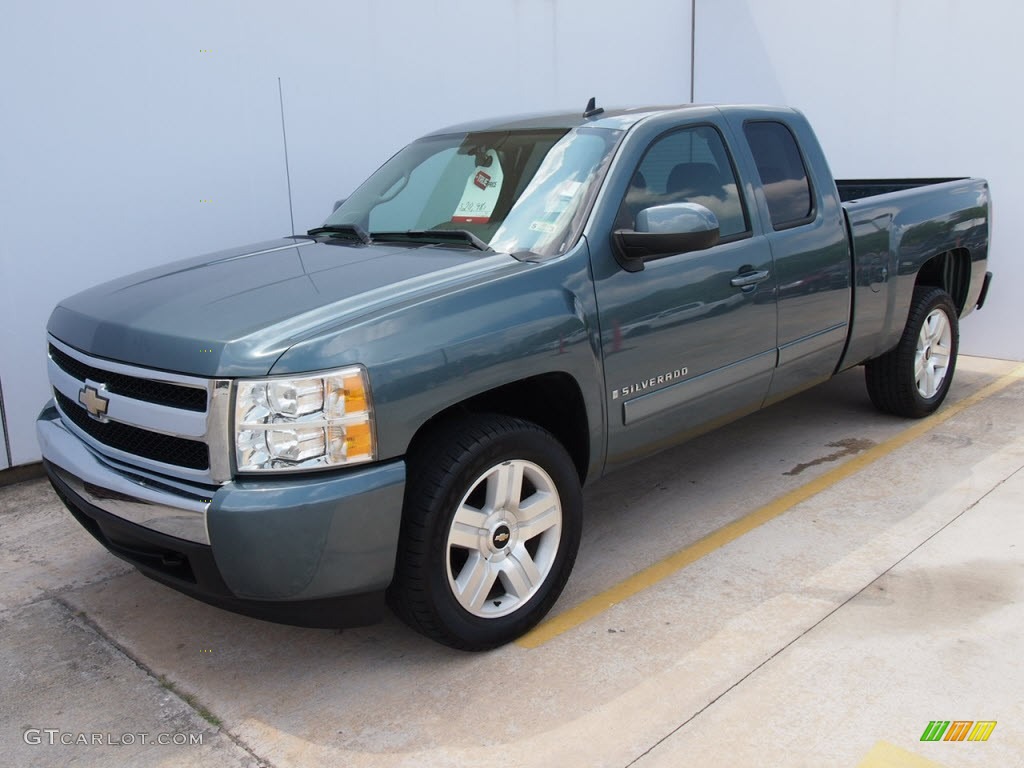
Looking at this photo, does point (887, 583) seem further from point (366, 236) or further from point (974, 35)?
point (974, 35)

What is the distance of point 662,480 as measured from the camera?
193 inches

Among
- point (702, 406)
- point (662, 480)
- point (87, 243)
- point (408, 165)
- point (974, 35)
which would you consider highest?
point (974, 35)

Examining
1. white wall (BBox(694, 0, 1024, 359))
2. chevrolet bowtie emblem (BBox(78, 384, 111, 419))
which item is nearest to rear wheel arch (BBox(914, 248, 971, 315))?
white wall (BBox(694, 0, 1024, 359))

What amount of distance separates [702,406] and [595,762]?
1.73 meters

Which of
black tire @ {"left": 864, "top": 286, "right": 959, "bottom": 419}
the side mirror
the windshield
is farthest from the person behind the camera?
black tire @ {"left": 864, "top": 286, "right": 959, "bottom": 419}

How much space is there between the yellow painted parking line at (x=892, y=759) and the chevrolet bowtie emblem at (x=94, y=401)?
256 cm

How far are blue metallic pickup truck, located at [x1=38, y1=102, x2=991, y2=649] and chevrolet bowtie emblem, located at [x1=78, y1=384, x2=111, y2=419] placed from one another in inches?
0.4

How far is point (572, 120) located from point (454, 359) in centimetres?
159

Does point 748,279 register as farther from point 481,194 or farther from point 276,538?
point 276,538

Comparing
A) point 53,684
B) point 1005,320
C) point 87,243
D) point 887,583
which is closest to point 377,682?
point 53,684

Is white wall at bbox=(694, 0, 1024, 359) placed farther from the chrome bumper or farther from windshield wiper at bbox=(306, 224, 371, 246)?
the chrome bumper

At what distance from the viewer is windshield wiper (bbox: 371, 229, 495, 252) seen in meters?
3.60

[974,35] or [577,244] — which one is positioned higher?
[974,35]

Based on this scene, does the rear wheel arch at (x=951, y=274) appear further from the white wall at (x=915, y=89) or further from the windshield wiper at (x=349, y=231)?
the windshield wiper at (x=349, y=231)
